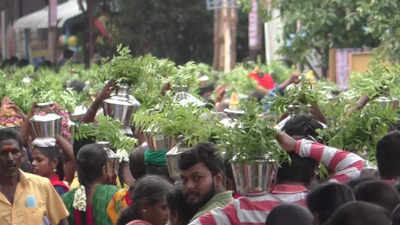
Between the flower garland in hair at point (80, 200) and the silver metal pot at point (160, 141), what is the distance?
57 cm

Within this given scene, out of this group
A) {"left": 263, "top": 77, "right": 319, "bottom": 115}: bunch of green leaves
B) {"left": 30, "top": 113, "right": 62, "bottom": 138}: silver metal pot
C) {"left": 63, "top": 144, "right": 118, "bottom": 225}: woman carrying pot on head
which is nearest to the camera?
{"left": 63, "top": 144, "right": 118, "bottom": 225}: woman carrying pot on head

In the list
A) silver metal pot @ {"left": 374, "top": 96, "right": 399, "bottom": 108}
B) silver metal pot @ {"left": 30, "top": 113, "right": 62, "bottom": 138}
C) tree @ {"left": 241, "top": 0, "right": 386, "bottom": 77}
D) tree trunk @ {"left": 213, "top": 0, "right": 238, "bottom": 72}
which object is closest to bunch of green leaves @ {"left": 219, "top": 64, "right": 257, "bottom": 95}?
tree @ {"left": 241, "top": 0, "right": 386, "bottom": 77}

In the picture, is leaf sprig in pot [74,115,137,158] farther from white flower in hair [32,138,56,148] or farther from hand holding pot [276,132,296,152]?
hand holding pot [276,132,296,152]

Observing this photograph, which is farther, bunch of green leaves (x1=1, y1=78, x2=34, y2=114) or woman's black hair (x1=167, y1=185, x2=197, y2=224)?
bunch of green leaves (x1=1, y1=78, x2=34, y2=114)

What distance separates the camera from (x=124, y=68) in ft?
29.2

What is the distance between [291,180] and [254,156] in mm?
273

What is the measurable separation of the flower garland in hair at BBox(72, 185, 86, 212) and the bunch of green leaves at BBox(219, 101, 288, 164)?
195 centimetres

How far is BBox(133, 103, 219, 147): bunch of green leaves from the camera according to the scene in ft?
21.6

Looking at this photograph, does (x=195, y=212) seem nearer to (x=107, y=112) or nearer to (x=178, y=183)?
(x=178, y=183)

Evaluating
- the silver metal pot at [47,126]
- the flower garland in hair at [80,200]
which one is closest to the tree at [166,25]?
the silver metal pot at [47,126]

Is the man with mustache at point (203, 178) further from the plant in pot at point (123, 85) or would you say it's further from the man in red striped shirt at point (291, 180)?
the plant in pot at point (123, 85)

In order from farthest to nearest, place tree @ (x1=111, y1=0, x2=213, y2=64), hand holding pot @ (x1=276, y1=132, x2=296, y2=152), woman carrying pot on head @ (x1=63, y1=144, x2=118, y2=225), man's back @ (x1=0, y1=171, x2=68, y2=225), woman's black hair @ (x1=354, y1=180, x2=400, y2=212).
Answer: tree @ (x1=111, y1=0, x2=213, y2=64) < woman carrying pot on head @ (x1=63, y1=144, x2=118, y2=225) < man's back @ (x1=0, y1=171, x2=68, y2=225) < hand holding pot @ (x1=276, y1=132, x2=296, y2=152) < woman's black hair @ (x1=354, y1=180, x2=400, y2=212)

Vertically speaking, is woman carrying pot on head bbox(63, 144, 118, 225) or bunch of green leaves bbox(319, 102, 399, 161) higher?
bunch of green leaves bbox(319, 102, 399, 161)

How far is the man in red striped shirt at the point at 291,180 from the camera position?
558 centimetres
